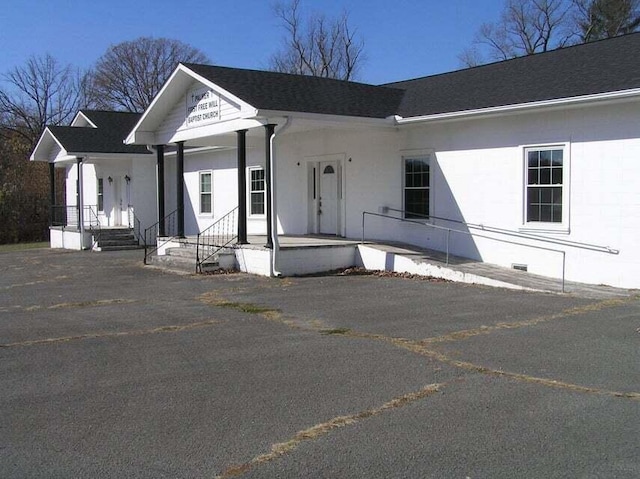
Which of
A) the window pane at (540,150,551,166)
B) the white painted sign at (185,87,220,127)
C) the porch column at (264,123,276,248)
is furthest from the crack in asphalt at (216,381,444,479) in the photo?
the white painted sign at (185,87,220,127)

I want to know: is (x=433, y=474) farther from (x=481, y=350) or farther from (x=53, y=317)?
(x=53, y=317)

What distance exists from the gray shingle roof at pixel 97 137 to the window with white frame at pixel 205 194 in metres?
2.51

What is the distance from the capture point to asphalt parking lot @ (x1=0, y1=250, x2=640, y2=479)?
4.70 m

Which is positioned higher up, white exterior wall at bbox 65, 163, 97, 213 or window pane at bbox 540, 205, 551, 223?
white exterior wall at bbox 65, 163, 97, 213

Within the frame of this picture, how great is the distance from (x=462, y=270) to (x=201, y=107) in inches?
318

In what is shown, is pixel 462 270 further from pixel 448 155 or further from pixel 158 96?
pixel 158 96

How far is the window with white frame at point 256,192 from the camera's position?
2158 centimetres

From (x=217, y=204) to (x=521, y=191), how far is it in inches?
513

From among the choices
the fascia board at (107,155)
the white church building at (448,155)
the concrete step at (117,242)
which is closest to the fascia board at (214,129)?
the white church building at (448,155)

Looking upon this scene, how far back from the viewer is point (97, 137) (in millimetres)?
25906

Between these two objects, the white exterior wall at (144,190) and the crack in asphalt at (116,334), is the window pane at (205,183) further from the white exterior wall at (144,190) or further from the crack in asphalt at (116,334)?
the crack in asphalt at (116,334)

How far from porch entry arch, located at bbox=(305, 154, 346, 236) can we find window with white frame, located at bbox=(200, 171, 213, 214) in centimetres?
663

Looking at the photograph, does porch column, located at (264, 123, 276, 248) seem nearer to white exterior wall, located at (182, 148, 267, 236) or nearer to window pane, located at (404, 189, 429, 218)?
window pane, located at (404, 189, 429, 218)

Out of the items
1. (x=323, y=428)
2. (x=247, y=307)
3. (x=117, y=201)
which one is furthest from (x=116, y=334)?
(x=117, y=201)
